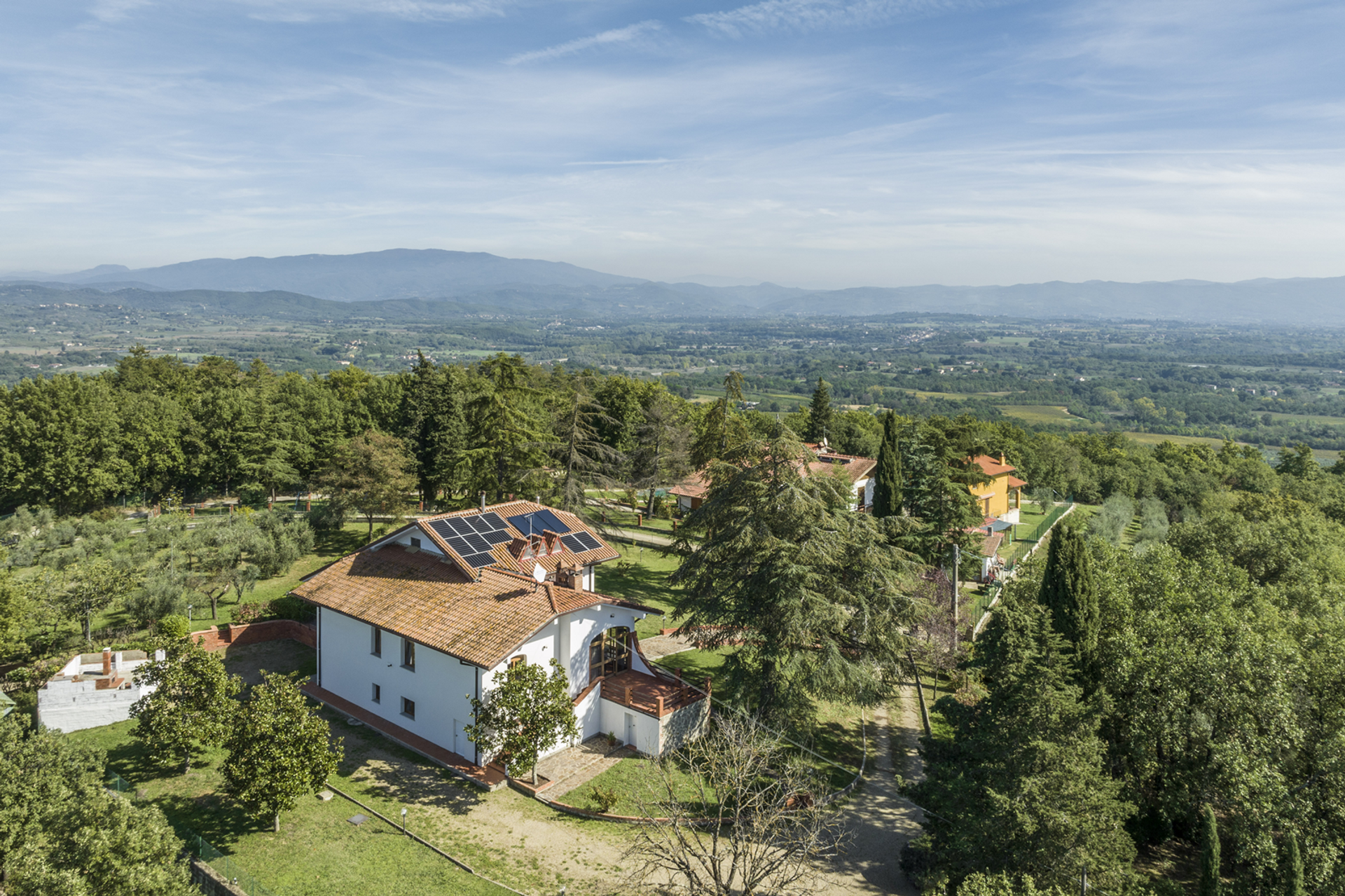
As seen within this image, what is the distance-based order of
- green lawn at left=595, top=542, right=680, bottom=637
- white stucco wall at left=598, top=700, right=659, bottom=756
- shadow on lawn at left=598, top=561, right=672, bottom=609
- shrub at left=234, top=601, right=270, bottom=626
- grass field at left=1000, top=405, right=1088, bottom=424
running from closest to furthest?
white stucco wall at left=598, top=700, right=659, bottom=756, shrub at left=234, top=601, right=270, bottom=626, green lawn at left=595, top=542, right=680, bottom=637, shadow on lawn at left=598, top=561, right=672, bottom=609, grass field at left=1000, top=405, right=1088, bottom=424

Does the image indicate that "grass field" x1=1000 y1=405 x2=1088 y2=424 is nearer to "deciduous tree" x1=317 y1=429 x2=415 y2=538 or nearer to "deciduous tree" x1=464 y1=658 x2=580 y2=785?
"deciduous tree" x1=317 y1=429 x2=415 y2=538

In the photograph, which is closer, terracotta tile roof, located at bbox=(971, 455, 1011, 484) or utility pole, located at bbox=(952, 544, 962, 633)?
utility pole, located at bbox=(952, 544, 962, 633)

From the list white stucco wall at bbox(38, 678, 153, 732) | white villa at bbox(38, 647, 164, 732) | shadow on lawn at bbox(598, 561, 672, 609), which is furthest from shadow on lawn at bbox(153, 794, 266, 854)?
shadow on lawn at bbox(598, 561, 672, 609)

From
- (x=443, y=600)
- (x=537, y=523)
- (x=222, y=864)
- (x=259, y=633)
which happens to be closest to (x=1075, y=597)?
(x=537, y=523)

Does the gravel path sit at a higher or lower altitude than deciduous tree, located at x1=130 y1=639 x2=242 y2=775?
lower

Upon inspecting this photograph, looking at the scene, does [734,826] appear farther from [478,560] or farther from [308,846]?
[478,560]

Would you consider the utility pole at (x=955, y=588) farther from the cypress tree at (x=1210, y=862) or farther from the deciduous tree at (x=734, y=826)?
the cypress tree at (x=1210, y=862)

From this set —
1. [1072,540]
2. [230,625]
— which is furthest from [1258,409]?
[230,625]
